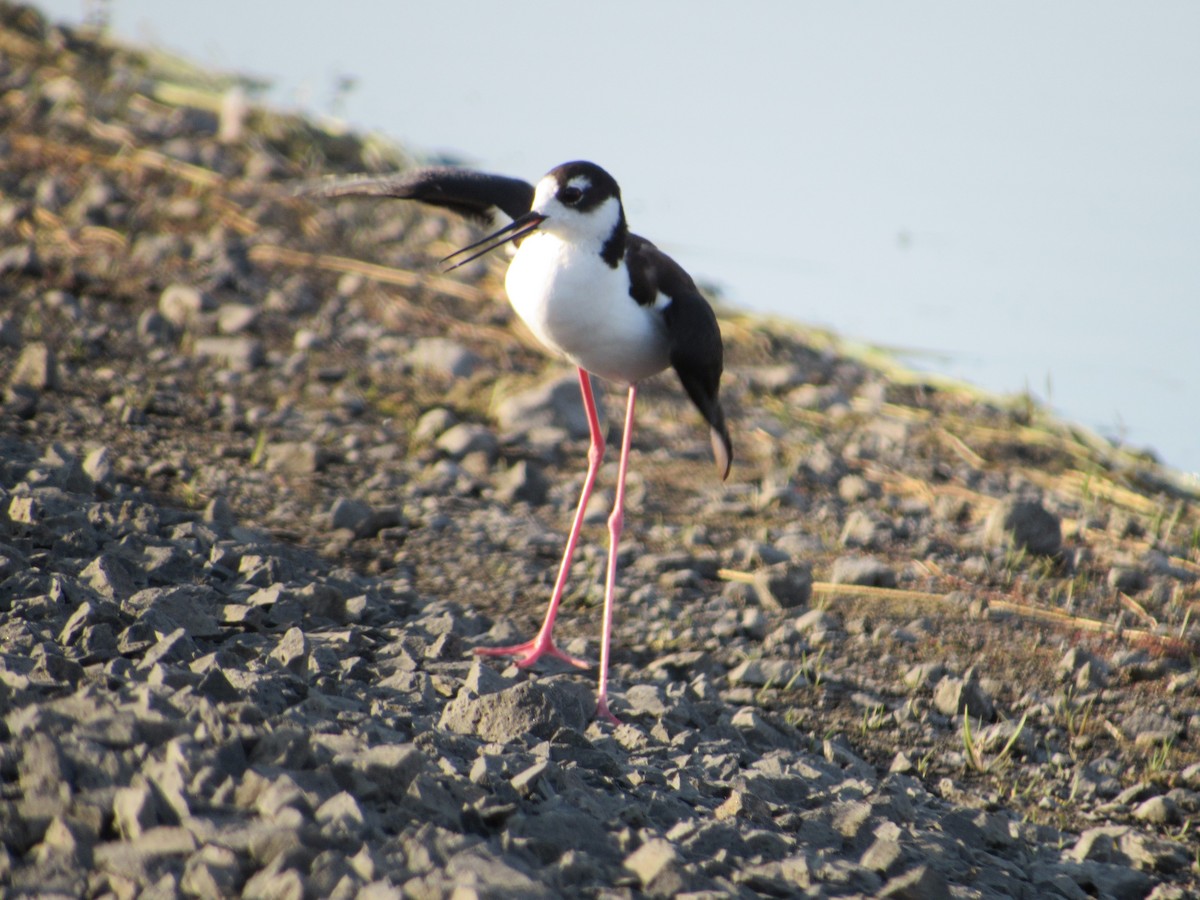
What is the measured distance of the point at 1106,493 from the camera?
545 centimetres

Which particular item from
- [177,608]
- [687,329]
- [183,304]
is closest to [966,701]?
[687,329]

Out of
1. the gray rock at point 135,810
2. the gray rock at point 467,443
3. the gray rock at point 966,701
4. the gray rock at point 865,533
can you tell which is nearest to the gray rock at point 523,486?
the gray rock at point 467,443

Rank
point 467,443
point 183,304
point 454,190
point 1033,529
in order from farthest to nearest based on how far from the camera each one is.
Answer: point 183,304 < point 467,443 < point 1033,529 < point 454,190

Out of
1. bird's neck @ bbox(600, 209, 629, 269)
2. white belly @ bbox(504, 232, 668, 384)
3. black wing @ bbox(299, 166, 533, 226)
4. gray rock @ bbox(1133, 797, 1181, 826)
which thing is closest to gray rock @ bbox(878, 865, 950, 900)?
gray rock @ bbox(1133, 797, 1181, 826)

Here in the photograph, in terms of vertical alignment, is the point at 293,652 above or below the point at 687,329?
below

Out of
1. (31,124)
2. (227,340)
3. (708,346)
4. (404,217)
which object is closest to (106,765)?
(708,346)

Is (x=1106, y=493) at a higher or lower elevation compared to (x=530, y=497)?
higher

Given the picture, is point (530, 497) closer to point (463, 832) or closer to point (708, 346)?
point (708, 346)

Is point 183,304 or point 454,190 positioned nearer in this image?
point 454,190

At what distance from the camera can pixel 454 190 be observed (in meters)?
4.47

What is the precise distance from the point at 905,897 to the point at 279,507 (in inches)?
115

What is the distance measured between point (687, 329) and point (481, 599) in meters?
1.18

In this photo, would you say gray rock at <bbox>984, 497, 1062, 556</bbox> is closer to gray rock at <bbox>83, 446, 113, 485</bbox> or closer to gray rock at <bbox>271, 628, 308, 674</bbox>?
gray rock at <bbox>271, 628, 308, 674</bbox>

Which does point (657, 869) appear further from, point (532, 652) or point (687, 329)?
point (687, 329)
